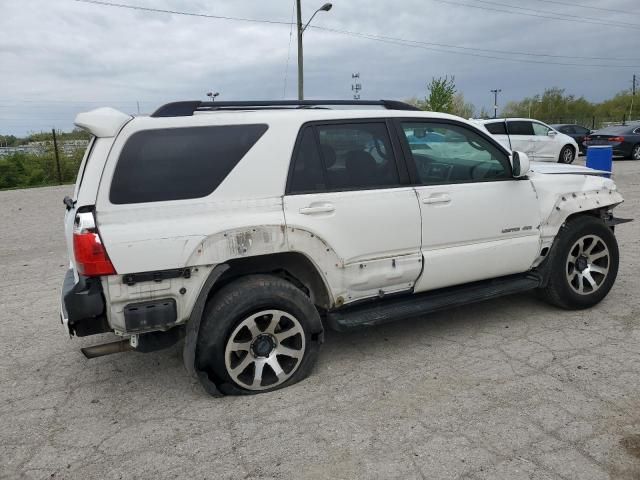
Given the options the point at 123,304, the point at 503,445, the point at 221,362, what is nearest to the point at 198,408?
the point at 221,362

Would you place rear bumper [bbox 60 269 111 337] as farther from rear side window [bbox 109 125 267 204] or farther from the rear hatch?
rear side window [bbox 109 125 267 204]

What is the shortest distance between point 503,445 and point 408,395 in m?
0.68

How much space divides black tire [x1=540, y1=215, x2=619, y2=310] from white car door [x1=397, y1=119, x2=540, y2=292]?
0.29 metres

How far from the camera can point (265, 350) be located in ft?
11.0

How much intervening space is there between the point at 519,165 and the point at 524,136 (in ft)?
49.0

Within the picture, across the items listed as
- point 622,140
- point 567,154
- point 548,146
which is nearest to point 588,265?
point 548,146

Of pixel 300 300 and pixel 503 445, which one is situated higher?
pixel 300 300

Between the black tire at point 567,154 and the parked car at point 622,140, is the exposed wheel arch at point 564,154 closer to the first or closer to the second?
the black tire at point 567,154

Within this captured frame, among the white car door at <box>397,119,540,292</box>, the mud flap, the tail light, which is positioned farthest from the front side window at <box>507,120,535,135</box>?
the tail light

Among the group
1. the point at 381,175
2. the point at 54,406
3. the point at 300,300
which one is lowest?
the point at 54,406

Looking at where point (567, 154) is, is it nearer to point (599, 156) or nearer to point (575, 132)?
point (575, 132)

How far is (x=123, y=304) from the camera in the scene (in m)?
2.96

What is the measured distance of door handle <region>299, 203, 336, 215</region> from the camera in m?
3.33

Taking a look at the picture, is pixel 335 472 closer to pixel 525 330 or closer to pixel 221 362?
pixel 221 362
